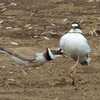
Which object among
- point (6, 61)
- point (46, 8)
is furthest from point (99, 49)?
point (46, 8)

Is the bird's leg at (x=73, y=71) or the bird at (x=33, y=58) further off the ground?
the bird at (x=33, y=58)

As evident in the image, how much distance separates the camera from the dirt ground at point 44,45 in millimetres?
8328

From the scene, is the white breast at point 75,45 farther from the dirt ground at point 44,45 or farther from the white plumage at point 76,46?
the dirt ground at point 44,45

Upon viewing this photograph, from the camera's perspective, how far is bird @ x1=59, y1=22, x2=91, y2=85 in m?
9.51

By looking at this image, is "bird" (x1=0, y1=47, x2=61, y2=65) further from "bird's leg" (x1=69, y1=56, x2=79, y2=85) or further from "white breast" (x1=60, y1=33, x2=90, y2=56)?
"white breast" (x1=60, y1=33, x2=90, y2=56)

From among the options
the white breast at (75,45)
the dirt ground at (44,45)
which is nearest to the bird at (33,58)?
→ the dirt ground at (44,45)

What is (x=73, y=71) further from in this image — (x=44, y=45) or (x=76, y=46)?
(x=44, y=45)

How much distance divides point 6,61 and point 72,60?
104 centimetres

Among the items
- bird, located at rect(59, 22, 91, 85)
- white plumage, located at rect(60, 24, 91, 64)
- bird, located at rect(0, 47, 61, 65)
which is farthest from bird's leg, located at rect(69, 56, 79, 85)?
bird, located at rect(0, 47, 61, 65)

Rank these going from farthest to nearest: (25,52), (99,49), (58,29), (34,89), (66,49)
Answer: (58,29) → (99,49) → (66,49) → (25,52) → (34,89)

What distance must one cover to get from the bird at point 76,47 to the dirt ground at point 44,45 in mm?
120

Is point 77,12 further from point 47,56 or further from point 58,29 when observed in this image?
point 47,56

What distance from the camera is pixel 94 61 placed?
10164 millimetres

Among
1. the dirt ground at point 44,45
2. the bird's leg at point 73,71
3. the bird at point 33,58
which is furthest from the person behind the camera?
the bird at point 33,58
